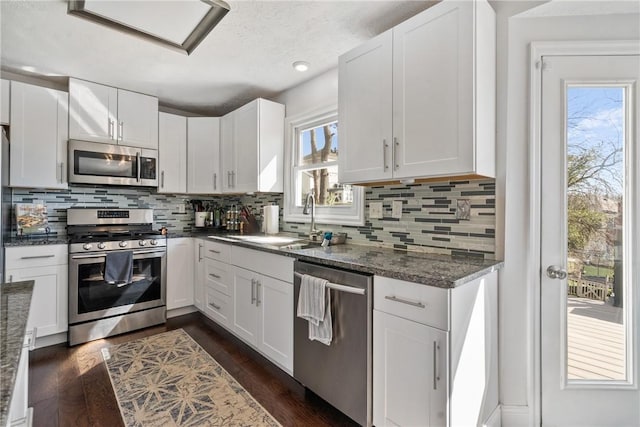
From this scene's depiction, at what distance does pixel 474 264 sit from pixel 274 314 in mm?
1363

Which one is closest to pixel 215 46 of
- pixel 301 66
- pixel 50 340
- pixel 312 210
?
pixel 301 66

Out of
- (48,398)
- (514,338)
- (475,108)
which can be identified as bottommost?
(48,398)

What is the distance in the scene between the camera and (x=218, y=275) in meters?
2.97

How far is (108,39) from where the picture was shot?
2.25m

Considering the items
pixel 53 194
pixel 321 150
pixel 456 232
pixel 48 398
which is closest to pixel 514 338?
pixel 456 232

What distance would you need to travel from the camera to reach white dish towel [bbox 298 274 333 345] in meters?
1.75

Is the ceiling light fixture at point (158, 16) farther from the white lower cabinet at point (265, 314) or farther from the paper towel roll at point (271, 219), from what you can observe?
the white lower cabinet at point (265, 314)

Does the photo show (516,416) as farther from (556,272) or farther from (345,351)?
(345,351)

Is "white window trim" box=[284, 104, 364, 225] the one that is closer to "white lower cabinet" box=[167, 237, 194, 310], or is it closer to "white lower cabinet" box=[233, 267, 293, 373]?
"white lower cabinet" box=[233, 267, 293, 373]

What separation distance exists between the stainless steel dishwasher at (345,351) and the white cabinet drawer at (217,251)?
1.13 metres

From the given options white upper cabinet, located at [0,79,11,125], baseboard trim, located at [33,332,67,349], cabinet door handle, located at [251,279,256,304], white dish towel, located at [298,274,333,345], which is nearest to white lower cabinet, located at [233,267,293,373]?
cabinet door handle, located at [251,279,256,304]

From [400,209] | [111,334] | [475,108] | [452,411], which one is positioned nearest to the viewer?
[452,411]

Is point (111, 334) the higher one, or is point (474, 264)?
point (474, 264)

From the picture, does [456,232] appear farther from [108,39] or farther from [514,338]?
[108,39]
